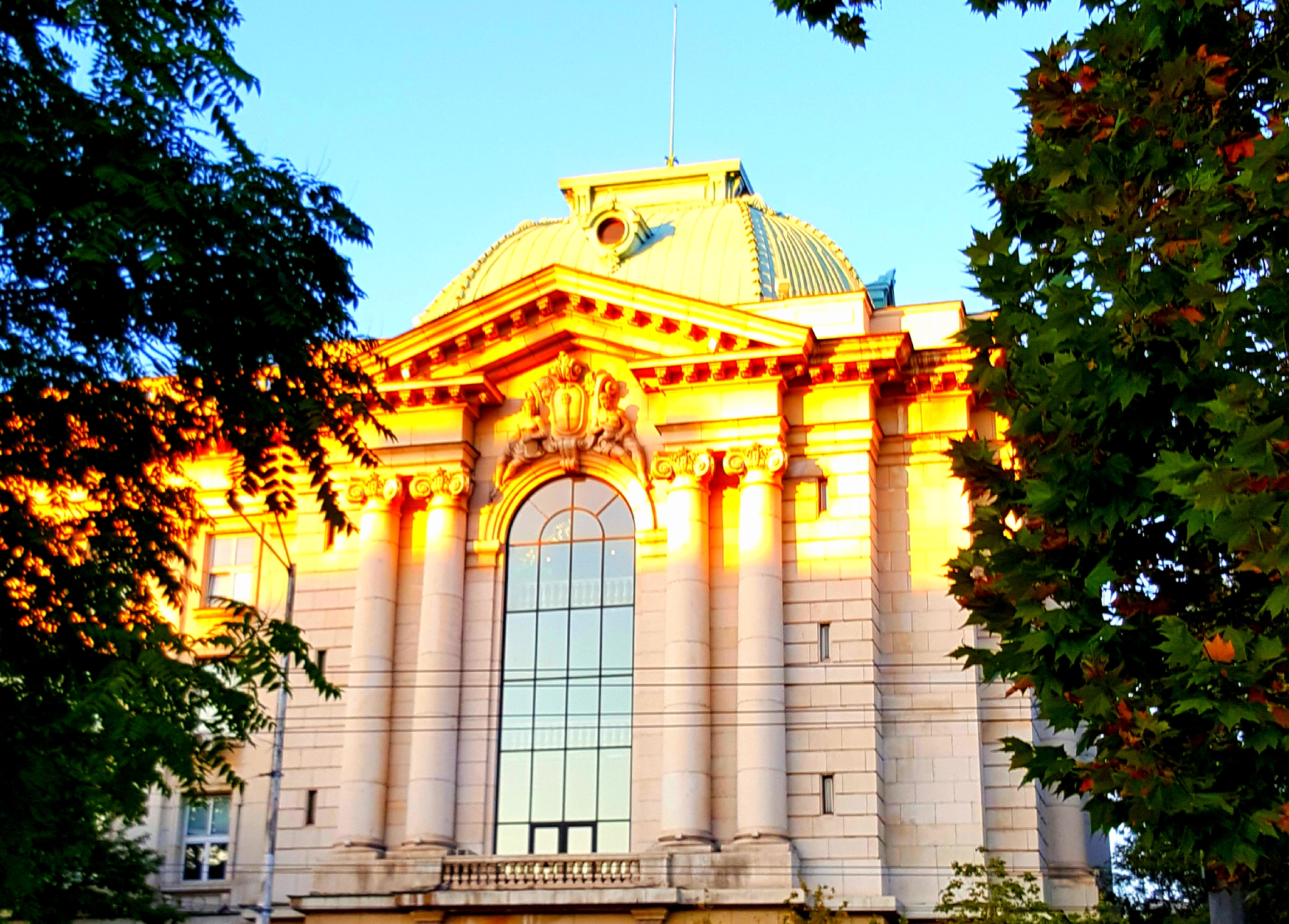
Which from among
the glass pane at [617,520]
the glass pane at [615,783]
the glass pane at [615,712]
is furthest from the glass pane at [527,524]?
the glass pane at [615,783]

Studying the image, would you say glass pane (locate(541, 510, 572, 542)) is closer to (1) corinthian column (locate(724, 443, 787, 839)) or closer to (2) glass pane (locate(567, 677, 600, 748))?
(2) glass pane (locate(567, 677, 600, 748))

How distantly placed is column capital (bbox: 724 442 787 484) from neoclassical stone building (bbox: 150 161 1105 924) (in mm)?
47

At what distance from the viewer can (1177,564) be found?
16.0 m

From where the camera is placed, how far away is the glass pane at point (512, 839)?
1411 inches

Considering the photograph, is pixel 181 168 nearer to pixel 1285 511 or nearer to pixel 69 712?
pixel 69 712

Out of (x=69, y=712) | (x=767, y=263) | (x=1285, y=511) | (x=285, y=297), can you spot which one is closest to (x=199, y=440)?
(x=285, y=297)

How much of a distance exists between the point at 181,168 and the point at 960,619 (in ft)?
78.1

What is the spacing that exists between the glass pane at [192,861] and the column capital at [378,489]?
8387mm

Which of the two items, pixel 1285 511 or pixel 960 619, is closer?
pixel 1285 511

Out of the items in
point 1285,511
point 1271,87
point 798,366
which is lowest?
point 1285,511

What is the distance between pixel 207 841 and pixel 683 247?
1831cm

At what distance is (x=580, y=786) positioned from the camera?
3612cm

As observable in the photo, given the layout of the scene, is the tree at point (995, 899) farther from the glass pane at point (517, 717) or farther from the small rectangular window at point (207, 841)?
the small rectangular window at point (207, 841)

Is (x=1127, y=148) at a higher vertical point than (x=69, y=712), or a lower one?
higher
